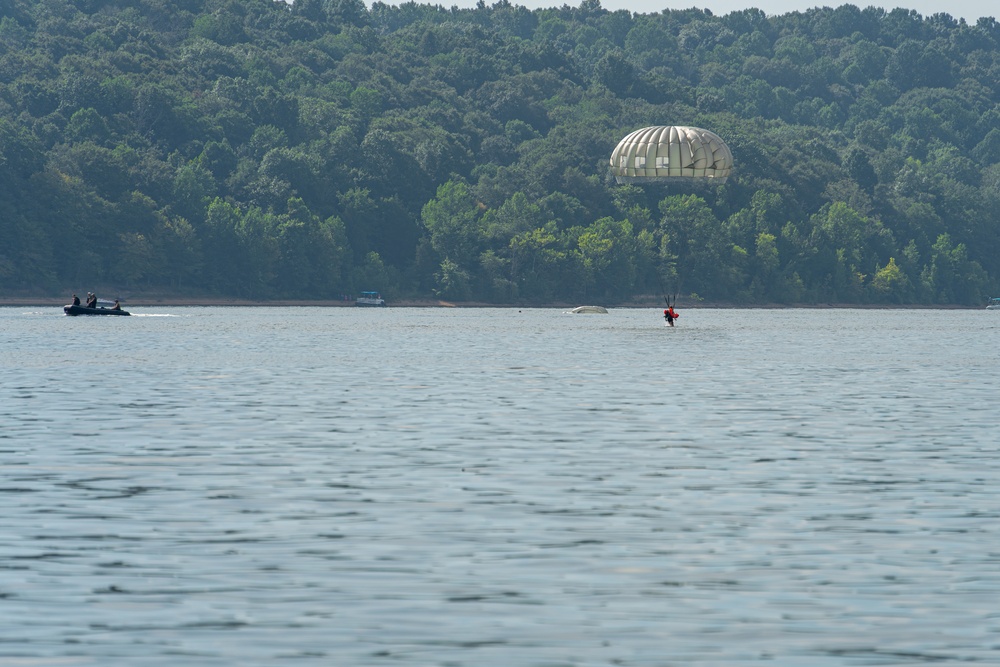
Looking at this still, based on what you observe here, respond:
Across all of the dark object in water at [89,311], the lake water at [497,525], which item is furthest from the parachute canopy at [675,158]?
the lake water at [497,525]

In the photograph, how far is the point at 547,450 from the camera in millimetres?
44156

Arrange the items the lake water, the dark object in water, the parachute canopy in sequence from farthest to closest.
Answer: the dark object in water → the parachute canopy → the lake water

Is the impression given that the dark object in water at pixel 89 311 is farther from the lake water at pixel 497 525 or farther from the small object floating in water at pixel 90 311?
the lake water at pixel 497 525

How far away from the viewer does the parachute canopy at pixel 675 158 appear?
501ft

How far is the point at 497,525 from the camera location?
30.3 metres

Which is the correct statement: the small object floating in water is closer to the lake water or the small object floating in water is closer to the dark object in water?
the dark object in water

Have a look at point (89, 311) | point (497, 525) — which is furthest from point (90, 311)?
point (497, 525)

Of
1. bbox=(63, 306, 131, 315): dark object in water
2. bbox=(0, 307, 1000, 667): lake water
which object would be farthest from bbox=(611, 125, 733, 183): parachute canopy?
bbox=(0, 307, 1000, 667): lake water

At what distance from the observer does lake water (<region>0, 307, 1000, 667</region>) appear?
21188mm

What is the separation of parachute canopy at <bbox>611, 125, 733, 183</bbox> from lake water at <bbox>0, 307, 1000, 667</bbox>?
273 feet

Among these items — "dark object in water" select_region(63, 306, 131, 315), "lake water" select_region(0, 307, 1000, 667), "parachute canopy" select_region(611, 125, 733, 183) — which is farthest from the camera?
"dark object in water" select_region(63, 306, 131, 315)

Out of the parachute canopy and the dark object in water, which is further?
the dark object in water

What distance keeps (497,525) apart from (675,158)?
125633mm

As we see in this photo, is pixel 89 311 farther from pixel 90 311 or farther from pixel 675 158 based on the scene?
pixel 675 158
